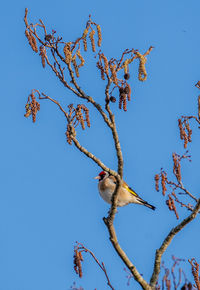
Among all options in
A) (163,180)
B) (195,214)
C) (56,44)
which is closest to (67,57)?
(56,44)

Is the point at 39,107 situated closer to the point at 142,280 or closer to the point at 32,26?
the point at 32,26

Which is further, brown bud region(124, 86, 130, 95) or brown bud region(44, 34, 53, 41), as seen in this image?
brown bud region(44, 34, 53, 41)

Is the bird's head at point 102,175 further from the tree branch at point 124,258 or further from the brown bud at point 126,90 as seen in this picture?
the brown bud at point 126,90

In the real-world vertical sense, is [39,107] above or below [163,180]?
above

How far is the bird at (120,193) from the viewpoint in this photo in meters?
10.7

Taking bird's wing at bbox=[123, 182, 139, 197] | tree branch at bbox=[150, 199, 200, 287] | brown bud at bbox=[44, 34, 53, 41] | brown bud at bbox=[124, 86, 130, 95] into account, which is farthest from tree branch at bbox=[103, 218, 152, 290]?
bird's wing at bbox=[123, 182, 139, 197]

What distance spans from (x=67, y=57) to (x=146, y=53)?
98 cm

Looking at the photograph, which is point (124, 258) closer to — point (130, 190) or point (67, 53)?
point (67, 53)

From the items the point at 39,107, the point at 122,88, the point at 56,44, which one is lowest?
the point at 122,88

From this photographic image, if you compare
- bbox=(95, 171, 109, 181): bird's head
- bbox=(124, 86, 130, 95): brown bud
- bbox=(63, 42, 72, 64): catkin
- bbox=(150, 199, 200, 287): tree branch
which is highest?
bbox=(95, 171, 109, 181): bird's head

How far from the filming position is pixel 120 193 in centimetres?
1050

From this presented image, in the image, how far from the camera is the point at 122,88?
639 centimetres

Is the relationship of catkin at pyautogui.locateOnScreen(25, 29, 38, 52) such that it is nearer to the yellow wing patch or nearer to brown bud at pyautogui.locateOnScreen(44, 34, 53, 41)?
brown bud at pyautogui.locateOnScreen(44, 34, 53, 41)

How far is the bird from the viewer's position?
10.7 metres
